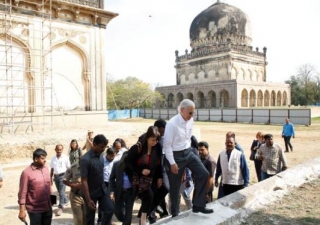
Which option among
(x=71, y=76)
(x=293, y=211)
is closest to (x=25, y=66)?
(x=71, y=76)

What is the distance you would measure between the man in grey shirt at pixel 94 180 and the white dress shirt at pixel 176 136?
75 cm

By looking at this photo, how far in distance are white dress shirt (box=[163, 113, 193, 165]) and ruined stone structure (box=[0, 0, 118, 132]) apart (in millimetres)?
9052

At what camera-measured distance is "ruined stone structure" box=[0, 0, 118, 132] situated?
11.9m

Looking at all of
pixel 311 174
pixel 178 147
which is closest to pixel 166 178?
pixel 178 147

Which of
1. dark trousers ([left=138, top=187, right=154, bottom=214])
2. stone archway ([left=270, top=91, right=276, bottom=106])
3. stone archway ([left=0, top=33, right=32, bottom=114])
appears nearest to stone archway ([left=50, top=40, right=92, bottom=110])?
stone archway ([left=0, top=33, right=32, bottom=114])

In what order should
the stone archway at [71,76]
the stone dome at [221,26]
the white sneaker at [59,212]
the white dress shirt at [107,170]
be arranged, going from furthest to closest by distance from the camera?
the stone dome at [221,26] → the stone archway at [71,76] → the white sneaker at [59,212] → the white dress shirt at [107,170]

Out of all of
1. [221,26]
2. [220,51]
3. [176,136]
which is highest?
[221,26]

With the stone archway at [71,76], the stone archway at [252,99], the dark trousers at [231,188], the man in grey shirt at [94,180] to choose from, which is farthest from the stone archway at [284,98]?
the man in grey shirt at [94,180]

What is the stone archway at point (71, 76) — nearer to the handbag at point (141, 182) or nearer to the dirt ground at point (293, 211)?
the handbag at point (141, 182)

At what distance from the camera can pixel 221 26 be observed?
4175cm

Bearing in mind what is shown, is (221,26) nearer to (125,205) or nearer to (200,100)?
(200,100)

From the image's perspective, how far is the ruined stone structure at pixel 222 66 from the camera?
127ft

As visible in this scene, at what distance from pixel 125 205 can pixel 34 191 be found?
116 centimetres

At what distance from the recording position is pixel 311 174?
675 cm
